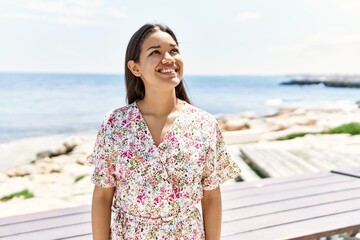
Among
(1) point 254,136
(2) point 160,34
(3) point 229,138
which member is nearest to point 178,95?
(2) point 160,34

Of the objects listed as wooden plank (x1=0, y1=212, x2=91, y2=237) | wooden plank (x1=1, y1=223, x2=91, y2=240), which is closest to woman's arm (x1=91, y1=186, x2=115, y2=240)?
wooden plank (x1=1, y1=223, x2=91, y2=240)

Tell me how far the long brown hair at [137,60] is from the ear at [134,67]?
0.01 m

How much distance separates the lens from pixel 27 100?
33500 mm

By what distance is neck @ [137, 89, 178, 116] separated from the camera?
5.09 ft

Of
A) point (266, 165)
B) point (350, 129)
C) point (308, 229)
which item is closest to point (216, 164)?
point (308, 229)

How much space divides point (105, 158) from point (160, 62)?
37cm

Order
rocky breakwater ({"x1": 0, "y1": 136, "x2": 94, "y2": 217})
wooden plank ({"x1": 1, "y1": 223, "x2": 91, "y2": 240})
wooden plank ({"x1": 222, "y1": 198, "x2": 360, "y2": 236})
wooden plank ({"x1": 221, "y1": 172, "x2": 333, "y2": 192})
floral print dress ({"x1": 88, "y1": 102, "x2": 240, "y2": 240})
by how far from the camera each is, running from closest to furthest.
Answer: floral print dress ({"x1": 88, "y1": 102, "x2": 240, "y2": 240}), wooden plank ({"x1": 1, "y1": 223, "x2": 91, "y2": 240}), wooden plank ({"x1": 222, "y1": 198, "x2": 360, "y2": 236}), wooden plank ({"x1": 221, "y1": 172, "x2": 333, "y2": 192}), rocky breakwater ({"x1": 0, "y1": 136, "x2": 94, "y2": 217})

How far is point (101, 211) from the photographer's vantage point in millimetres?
1539

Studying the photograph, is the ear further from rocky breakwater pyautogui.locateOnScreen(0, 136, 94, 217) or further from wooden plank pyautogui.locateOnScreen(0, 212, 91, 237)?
rocky breakwater pyautogui.locateOnScreen(0, 136, 94, 217)

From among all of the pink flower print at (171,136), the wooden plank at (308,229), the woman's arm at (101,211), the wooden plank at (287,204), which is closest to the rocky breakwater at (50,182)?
the wooden plank at (287,204)

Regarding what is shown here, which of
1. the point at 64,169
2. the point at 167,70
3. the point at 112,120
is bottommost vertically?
the point at 64,169

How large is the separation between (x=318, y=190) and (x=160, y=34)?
1.73m

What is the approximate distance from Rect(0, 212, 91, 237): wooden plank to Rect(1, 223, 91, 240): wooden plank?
0.03 meters

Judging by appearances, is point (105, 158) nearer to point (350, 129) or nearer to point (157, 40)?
point (157, 40)
